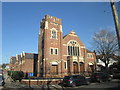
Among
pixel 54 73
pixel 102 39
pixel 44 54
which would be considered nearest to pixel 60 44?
pixel 44 54

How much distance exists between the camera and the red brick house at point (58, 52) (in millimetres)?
34062

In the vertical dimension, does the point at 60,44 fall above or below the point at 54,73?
above

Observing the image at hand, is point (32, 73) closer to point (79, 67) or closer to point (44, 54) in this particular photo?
point (44, 54)

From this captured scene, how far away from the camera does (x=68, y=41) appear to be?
125 feet

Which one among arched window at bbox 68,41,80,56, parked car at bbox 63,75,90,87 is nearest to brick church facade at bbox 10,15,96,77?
arched window at bbox 68,41,80,56

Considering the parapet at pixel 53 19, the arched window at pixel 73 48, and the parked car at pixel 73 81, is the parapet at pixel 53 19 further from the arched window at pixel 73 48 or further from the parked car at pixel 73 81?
the parked car at pixel 73 81

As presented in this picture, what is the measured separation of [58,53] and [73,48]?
5.18 meters

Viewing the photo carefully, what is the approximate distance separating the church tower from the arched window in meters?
3.05

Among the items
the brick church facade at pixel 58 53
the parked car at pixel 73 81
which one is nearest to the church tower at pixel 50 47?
the brick church facade at pixel 58 53

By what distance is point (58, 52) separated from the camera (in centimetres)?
3591

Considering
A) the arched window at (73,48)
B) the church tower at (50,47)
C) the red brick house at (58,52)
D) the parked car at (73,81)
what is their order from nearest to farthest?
1. the parked car at (73,81)
2. the church tower at (50,47)
3. the red brick house at (58,52)
4. the arched window at (73,48)

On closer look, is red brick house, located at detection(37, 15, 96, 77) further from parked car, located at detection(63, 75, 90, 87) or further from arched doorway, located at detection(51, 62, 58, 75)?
parked car, located at detection(63, 75, 90, 87)

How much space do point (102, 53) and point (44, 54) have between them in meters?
17.0

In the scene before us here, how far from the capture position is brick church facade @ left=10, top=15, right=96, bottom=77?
3412cm
